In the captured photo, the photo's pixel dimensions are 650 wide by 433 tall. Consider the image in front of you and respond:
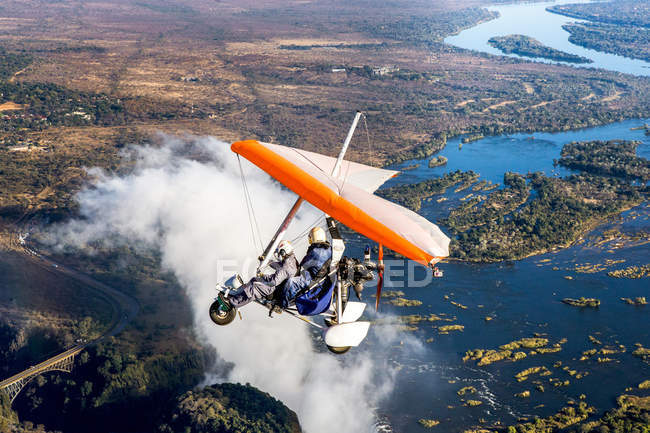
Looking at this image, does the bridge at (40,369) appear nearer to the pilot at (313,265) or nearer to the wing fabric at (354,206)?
the wing fabric at (354,206)

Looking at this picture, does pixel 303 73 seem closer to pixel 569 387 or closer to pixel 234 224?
pixel 234 224

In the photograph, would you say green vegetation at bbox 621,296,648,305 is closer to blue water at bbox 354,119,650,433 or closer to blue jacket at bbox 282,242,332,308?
blue water at bbox 354,119,650,433

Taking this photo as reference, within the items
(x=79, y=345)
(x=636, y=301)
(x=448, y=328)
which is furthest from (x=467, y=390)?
(x=79, y=345)

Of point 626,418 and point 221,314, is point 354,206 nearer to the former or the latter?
point 221,314

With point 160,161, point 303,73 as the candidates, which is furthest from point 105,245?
point 303,73

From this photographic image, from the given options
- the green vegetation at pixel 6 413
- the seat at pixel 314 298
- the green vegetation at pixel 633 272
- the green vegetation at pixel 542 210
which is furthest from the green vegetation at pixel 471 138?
the seat at pixel 314 298

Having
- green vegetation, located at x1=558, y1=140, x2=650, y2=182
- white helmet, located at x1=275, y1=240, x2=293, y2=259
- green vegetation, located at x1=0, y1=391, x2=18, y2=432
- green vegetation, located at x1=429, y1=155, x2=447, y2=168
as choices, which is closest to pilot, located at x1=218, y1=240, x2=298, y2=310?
white helmet, located at x1=275, y1=240, x2=293, y2=259

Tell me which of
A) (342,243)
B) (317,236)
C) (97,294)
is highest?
(317,236)
